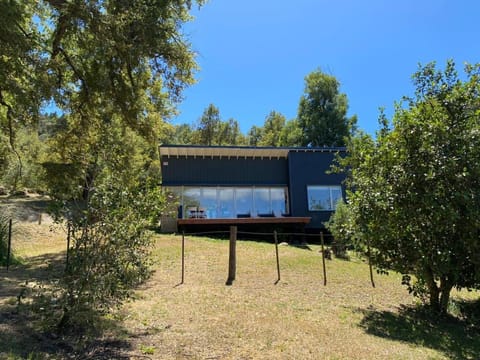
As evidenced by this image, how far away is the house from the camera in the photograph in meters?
19.7

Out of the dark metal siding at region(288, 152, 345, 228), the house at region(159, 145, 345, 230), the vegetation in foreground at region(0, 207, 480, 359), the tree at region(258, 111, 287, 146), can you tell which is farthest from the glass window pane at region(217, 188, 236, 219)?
the tree at region(258, 111, 287, 146)

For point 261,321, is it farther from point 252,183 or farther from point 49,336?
point 252,183

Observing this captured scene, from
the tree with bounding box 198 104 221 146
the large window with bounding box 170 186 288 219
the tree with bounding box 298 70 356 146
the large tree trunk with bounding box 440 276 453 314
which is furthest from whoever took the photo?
the tree with bounding box 198 104 221 146

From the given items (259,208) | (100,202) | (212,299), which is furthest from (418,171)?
(259,208)

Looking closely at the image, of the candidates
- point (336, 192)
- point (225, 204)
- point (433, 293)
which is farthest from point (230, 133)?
point (433, 293)

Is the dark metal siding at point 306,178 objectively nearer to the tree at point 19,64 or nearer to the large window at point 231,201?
the large window at point 231,201

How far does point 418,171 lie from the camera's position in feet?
21.6

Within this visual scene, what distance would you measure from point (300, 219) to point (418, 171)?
12.8 m

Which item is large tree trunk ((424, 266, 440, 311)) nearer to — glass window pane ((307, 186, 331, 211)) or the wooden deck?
the wooden deck

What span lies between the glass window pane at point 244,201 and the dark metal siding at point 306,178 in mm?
2384

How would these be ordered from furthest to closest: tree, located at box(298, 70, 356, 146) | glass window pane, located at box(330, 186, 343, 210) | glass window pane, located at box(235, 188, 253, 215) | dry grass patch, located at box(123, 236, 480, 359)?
tree, located at box(298, 70, 356, 146), glass window pane, located at box(330, 186, 343, 210), glass window pane, located at box(235, 188, 253, 215), dry grass patch, located at box(123, 236, 480, 359)

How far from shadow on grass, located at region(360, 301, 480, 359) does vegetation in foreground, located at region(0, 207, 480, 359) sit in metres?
0.02

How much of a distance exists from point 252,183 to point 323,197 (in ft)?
14.2

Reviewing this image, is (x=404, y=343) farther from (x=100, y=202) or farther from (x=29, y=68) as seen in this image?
(x=29, y=68)
